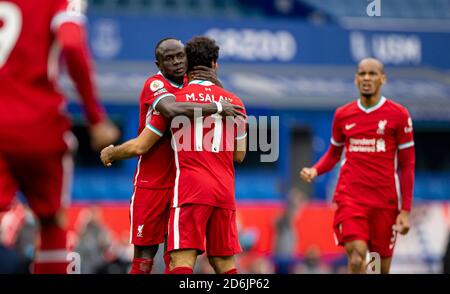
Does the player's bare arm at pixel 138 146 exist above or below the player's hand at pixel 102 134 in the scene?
above

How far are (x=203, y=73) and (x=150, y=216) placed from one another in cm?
115

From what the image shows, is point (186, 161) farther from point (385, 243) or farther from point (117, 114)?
point (117, 114)

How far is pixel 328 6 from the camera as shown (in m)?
23.6

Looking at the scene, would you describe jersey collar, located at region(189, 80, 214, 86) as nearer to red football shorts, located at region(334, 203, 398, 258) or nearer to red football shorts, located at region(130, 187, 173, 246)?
red football shorts, located at region(130, 187, 173, 246)

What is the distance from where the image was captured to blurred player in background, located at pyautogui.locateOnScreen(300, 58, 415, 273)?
340 inches

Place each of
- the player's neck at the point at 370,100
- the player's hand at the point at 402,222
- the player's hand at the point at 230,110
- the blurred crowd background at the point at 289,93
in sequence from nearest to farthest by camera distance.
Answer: the player's hand at the point at 230,110 < the player's hand at the point at 402,222 < the player's neck at the point at 370,100 < the blurred crowd background at the point at 289,93

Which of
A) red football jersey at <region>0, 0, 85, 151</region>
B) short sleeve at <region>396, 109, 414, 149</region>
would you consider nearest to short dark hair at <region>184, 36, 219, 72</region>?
short sleeve at <region>396, 109, 414, 149</region>

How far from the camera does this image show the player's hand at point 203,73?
738 cm

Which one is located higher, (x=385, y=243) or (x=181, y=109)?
(x=181, y=109)

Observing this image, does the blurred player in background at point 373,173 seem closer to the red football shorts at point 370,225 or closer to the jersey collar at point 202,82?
the red football shorts at point 370,225

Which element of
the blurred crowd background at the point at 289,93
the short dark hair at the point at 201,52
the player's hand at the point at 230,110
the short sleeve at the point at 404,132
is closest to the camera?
the player's hand at the point at 230,110

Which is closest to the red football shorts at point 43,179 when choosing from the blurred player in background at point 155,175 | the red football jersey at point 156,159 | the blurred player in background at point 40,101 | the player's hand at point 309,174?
the blurred player in background at point 40,101

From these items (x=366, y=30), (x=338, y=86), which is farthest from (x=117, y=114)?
(x=366, y=30)
